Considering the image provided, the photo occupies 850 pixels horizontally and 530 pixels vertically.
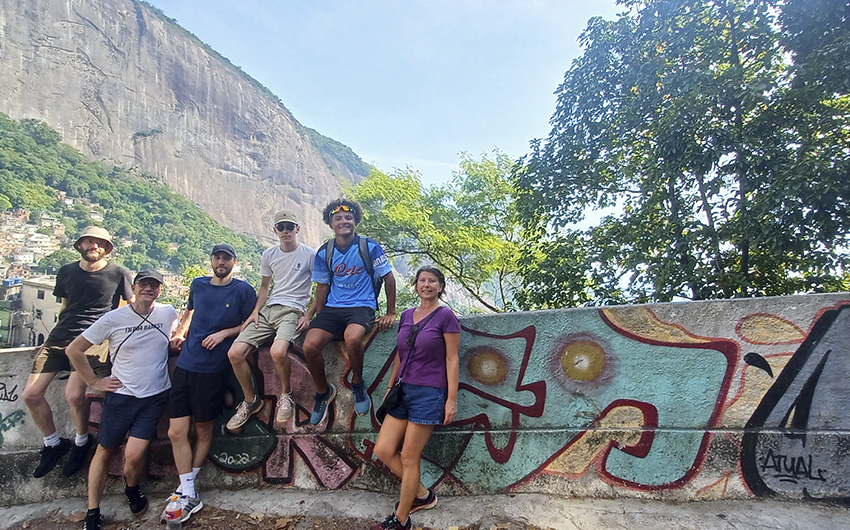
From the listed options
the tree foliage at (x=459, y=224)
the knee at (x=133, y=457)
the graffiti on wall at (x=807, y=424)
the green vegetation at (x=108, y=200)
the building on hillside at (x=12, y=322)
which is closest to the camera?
the graffiti on wall at (x=807, y=424)

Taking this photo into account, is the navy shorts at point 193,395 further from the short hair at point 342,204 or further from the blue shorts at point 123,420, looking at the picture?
the short hair at point 342,204

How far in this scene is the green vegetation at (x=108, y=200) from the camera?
7450 cm

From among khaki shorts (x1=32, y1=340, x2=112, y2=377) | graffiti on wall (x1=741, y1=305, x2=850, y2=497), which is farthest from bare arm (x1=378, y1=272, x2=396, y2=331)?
graffiti on wall (x1=741, y1=305, x2=850, y2=497)

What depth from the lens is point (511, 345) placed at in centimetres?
325

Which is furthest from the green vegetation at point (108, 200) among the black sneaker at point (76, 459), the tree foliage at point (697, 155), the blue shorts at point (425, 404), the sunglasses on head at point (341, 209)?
the blue shorts at point (425, 404)

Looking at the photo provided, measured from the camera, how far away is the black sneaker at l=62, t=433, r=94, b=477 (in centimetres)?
355

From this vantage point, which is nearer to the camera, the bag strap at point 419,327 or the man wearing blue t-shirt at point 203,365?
the bag strap at point 419,327

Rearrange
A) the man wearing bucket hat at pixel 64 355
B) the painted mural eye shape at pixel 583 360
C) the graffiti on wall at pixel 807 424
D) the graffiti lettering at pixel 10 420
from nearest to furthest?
the graffiti on wall at pixel 807 424 < the painted mural eye shape at pixel 583 360 < the man wearing bucket hat at pixel 64 355 < the graffiti lettering at pixel 10 420

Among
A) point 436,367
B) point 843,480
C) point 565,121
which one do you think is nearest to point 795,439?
point 843,480

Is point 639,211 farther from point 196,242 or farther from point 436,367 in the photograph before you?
point 196,242

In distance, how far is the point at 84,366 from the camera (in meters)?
3.22

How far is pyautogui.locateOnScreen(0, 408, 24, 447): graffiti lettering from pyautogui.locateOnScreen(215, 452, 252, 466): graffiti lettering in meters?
1.84

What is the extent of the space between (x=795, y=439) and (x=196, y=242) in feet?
316

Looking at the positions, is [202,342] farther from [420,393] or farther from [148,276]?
[420,393]
